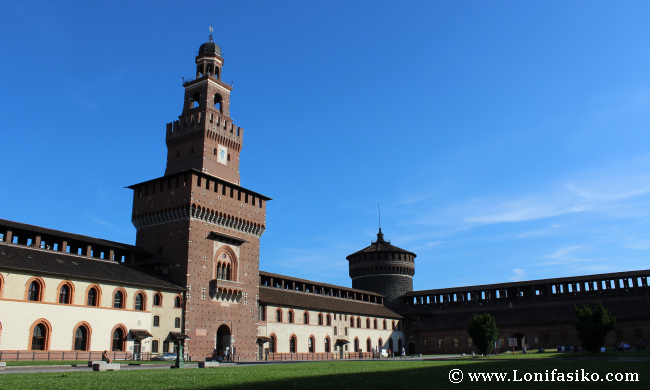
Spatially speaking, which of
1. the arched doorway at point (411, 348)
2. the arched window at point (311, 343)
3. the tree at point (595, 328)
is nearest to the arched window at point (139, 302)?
the arched window at point (311, 343)

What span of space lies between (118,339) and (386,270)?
49.8 m

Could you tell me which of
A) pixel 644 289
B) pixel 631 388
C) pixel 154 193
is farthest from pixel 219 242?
pixel 644 289

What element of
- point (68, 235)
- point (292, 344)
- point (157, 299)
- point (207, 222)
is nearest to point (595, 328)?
point (292, 344)

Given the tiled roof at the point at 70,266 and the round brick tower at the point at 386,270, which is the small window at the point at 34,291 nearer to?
the tiled roof at the point at 70,266

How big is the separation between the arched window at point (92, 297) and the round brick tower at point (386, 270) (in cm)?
5062

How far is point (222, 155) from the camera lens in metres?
56.6

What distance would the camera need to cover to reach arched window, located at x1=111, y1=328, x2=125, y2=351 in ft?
132

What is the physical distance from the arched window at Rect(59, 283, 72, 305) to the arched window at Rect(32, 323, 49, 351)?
2.10 m

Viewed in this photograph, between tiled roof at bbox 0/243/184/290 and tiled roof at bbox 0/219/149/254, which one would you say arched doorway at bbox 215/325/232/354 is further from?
tiled roof at bbox 0/219/149/254

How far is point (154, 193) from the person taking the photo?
168 ft

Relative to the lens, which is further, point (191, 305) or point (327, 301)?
point (327, 301)

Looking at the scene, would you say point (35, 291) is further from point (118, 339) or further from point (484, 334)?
point (484, 334)

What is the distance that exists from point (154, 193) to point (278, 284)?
18740 millimetres

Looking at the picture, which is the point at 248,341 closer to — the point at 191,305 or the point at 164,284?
the point at 191,305
